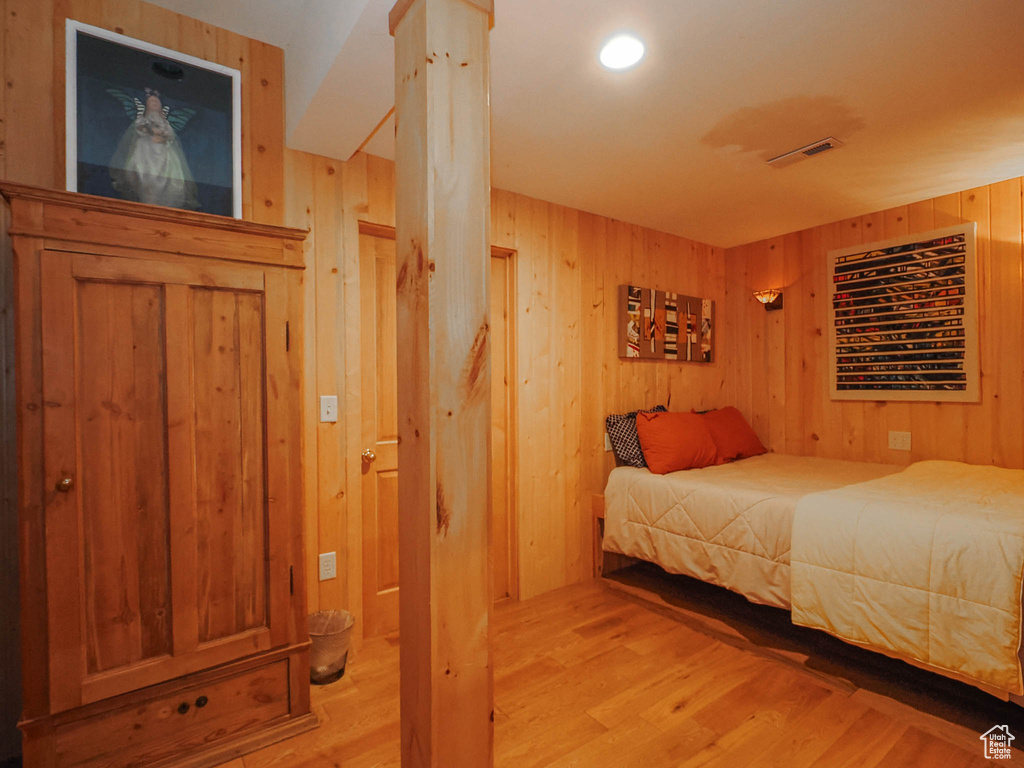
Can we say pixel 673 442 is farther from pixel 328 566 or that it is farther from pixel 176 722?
pixel 176 722

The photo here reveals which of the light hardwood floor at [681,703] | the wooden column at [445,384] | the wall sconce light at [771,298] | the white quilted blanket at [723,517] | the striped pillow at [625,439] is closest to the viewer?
the wooden column at [445,384]

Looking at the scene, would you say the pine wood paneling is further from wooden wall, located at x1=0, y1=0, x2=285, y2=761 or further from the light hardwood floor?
the light hardwood floor

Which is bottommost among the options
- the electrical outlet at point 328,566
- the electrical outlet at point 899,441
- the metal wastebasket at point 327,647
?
the metal wastebasket at point 327,647

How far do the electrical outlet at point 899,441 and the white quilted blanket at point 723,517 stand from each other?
8.8 inches

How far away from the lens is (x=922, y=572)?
6.01 feet

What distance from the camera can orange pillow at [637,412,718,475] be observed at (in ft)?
9.78

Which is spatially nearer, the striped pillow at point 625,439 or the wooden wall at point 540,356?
the wooden wall at point 540,356

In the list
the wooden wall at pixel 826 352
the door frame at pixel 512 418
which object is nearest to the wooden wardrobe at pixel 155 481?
the door frame at pixel 512 418

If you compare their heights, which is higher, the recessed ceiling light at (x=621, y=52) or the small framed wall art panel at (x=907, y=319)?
→ the recessed ceiling light at (x=621, y=52)

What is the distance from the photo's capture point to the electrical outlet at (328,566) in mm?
2191

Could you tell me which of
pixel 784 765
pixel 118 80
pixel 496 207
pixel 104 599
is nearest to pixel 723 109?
pixel 496 207

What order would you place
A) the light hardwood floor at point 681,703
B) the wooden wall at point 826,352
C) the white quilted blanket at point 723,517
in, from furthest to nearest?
the wooden wall at point 826,352 → the white quilted blanket at point 723,517 → the light hardwood floor at point 681,703

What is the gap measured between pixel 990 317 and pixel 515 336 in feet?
8.81

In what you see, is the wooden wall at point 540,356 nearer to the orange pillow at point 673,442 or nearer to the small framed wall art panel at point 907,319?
the orange pillow at point 673,442
